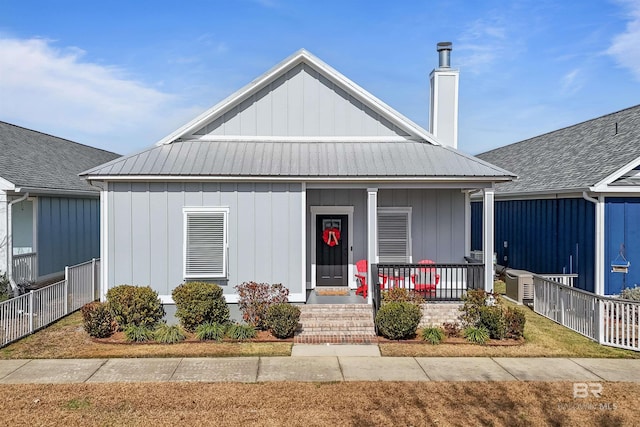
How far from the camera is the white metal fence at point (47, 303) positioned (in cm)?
1052

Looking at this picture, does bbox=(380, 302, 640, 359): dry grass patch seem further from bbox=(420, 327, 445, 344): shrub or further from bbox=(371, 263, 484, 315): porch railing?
bbox=(371, 263, 484, 315): porch railing

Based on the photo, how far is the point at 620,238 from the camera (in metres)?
13.3

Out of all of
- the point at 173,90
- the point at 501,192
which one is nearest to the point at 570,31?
the point at 501,192

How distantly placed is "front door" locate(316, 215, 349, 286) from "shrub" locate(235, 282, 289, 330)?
259cm

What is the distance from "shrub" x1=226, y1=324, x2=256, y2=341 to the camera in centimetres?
1087

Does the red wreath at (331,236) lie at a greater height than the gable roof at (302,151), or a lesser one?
lesser

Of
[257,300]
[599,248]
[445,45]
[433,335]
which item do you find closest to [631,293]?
[599,248]

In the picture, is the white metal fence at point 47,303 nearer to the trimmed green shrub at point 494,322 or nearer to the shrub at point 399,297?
the shrub at point 399,297

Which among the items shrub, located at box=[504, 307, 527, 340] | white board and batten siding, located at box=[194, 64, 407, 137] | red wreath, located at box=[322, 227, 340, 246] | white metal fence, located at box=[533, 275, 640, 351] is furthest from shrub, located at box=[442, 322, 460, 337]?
white board and batten siding, located at box=[194, 64, 407, 137]

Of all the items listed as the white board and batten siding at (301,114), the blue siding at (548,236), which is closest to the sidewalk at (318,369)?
the blue siding at (548,236)

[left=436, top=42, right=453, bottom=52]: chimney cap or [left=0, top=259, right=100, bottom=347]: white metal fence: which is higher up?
[left=436, top=42, right=453, bottom=52]: chimney cap

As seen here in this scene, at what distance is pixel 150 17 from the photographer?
15305 mm

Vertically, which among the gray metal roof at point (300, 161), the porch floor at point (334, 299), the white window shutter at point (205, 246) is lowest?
the porch floor at point (334, 299)

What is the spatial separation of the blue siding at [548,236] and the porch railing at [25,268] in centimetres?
1641
